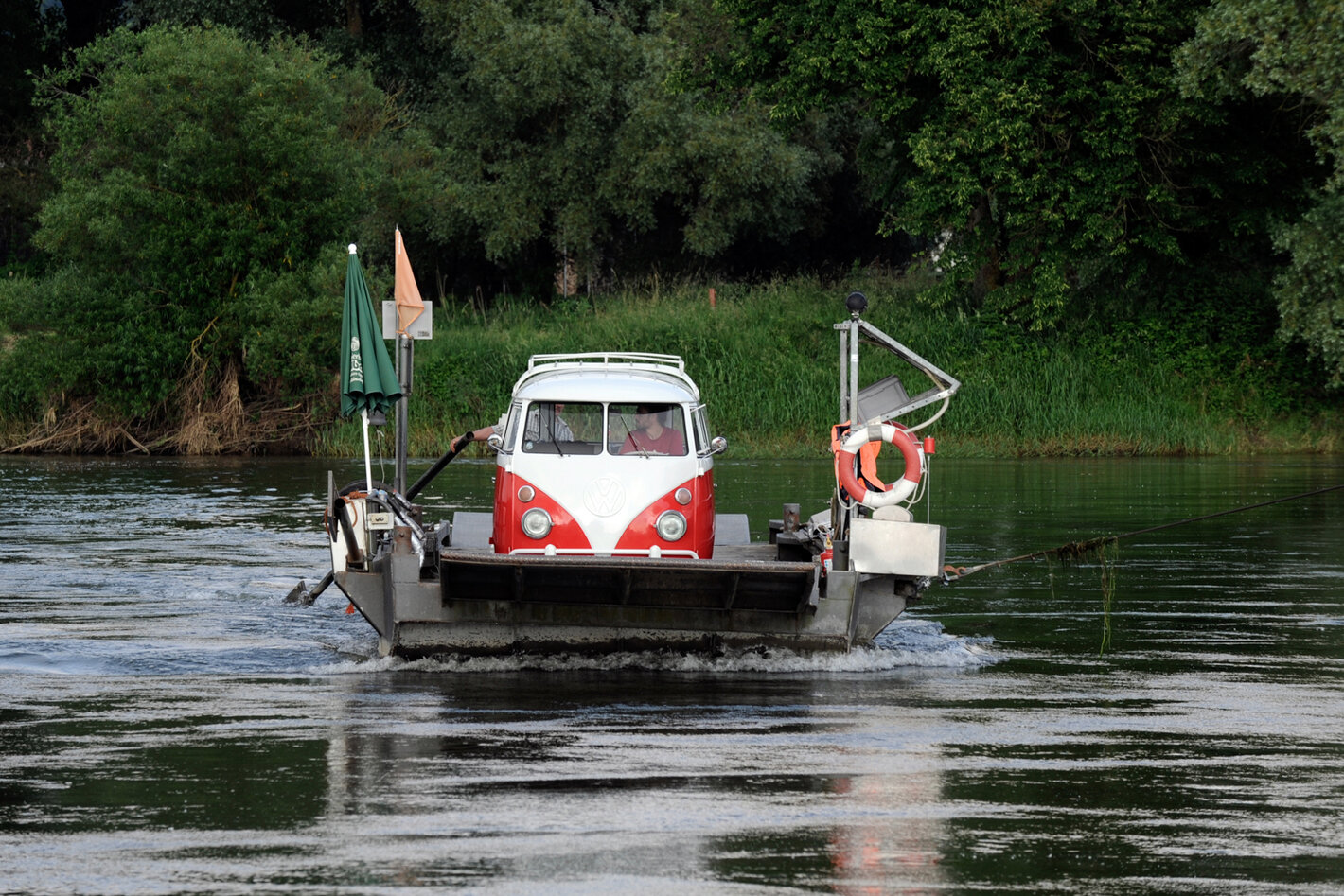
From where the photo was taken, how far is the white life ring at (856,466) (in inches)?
528

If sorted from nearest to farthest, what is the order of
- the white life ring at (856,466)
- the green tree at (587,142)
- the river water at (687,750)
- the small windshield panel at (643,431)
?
1. the river water at (687,750)
2. the white life ring at (856,466)
3. the small windshield panel at (643,431)
4. the green tree at (587,142)

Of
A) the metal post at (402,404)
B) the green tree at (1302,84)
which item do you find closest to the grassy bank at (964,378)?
the green tree at (1302,84)

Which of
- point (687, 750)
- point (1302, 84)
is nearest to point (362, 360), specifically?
point (687, 750)

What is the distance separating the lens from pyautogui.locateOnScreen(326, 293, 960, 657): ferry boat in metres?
12.6

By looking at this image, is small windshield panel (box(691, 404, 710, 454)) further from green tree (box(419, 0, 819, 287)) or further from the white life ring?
green tree (box(419, 0, 819, 287))

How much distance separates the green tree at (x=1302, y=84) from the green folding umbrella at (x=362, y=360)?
22.4m

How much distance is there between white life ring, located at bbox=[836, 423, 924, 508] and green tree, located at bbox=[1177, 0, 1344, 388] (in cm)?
2061

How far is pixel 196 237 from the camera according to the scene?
137 ft

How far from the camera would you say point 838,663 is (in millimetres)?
13000

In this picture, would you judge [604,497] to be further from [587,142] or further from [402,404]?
[587,142]

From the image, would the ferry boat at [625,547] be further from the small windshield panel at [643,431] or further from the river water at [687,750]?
the river water at [687,750]

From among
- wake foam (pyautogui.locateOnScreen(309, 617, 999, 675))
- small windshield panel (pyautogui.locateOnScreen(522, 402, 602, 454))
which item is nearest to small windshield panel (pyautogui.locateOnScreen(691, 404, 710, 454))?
small windshield panel (pyautogui.locateOnScreen(522, 402, 602, 454))

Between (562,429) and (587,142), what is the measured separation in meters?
36.2

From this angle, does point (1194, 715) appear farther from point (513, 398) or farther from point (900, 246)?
point (900, 246)
